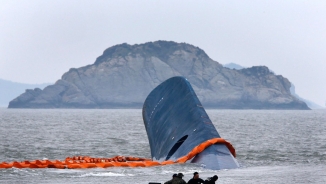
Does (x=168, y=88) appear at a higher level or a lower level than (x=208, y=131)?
higher

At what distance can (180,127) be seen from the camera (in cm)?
3900

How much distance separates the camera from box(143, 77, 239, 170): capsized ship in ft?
112

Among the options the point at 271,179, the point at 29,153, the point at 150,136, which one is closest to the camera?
the point at 271,179

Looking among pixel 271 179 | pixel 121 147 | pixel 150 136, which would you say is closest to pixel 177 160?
pixel 271 179

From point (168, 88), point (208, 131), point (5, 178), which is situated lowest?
point (5, 178)

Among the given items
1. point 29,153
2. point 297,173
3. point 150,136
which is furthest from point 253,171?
point 29,153

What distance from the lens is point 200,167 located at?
33.2 meters

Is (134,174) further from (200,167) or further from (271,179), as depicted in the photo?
(271,179)

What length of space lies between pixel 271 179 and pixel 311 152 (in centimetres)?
2021

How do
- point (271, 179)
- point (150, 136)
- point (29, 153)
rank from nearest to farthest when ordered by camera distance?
point (271, 179) < point (150, 136) < point (29, 153)

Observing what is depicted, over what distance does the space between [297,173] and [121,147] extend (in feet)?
84.8

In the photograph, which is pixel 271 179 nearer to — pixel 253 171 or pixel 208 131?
pixel 253 171

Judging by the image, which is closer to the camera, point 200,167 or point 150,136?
point 200,167

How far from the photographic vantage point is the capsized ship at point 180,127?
112 ft
